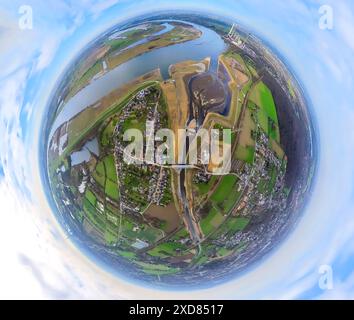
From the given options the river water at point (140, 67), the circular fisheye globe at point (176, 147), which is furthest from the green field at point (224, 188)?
the river water at point (140, 67)

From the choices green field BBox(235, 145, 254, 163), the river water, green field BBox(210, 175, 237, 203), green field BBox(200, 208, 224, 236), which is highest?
the river water

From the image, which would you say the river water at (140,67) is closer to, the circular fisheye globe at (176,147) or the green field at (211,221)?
the circular fisheye globe at (176,147)

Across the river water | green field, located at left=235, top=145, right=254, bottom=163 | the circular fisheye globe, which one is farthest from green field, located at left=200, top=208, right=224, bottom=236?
the river water

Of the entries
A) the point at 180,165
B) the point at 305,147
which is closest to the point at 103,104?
the point at 180,165

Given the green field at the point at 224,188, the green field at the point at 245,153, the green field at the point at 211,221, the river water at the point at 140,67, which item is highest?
the river water at the point at 140,67

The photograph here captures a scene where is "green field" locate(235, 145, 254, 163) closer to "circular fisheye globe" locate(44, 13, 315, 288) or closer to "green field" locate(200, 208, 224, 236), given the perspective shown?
"circular fisheye globe" locate(44, 13, 315, 288)

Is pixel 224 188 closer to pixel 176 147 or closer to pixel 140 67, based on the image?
pixel 176 147

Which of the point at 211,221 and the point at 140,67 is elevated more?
the point at 140,67

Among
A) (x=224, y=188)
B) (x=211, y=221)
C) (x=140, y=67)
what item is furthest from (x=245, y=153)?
(x=140, y=67)
